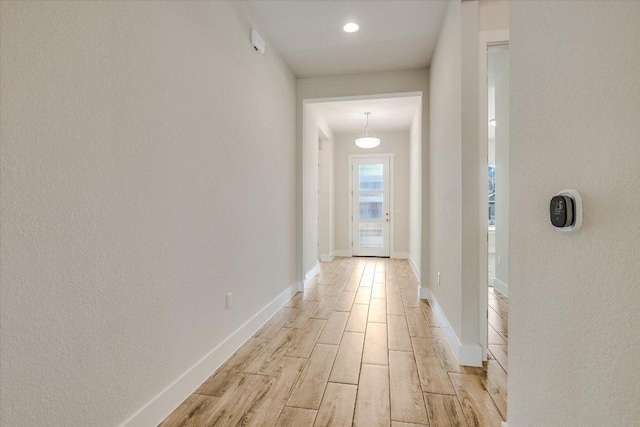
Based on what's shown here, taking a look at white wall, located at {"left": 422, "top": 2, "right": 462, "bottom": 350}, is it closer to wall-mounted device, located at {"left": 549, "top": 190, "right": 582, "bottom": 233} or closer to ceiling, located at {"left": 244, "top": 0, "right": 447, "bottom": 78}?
ceiling, located at {"left": 244, "top": 0, "right": 447, "bottom": 78}

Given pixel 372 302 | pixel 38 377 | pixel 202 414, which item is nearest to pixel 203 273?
pixel 202 414

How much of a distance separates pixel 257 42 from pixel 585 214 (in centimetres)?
281

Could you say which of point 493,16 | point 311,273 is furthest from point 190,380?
point 311,273

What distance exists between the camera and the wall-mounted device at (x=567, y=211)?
0.79 metres

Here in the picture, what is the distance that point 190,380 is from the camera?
1.85 m

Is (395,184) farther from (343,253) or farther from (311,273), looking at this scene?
(311,273)

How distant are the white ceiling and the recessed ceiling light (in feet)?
5.30

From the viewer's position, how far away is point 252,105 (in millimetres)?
2803

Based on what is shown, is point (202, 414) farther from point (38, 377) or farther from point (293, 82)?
point (293, 82)

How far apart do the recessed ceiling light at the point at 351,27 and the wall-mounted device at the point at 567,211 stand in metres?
2.69

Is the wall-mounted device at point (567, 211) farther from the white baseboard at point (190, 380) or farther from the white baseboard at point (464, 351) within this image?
the white baseboard at point (190, 380)

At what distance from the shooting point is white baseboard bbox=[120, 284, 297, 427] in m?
1.52

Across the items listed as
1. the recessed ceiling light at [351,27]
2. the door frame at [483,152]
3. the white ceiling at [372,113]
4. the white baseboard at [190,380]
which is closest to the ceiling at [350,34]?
the recessed ceiling light at [351,27]

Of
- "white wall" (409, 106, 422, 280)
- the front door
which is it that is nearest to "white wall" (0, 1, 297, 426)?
"white wall" (409, 106, 422, 280)
